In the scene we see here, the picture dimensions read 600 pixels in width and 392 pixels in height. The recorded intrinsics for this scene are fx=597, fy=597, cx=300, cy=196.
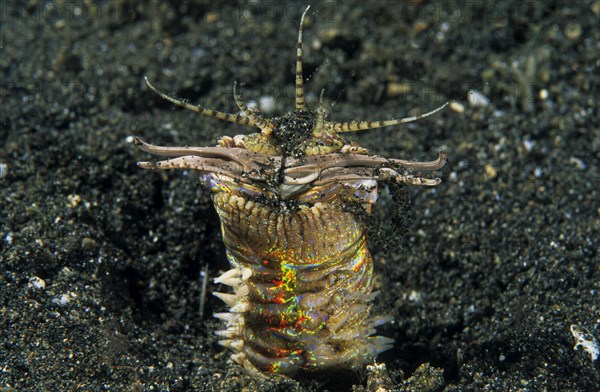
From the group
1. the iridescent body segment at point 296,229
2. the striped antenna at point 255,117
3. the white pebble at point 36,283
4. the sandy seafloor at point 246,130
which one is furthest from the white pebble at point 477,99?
the white pebble at point 36,283

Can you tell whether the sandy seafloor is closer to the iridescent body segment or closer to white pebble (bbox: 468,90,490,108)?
white pebble (bbox: 468,90,490,108)

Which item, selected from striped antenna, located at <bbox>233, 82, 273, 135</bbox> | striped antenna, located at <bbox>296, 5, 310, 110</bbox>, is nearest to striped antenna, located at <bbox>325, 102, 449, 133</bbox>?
striped antenna, located at <bbox>296, 5, 310, 110</bbox>

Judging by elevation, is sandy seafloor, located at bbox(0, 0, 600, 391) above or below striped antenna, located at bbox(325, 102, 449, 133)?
below

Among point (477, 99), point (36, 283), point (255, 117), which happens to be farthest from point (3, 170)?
point (477, 99)

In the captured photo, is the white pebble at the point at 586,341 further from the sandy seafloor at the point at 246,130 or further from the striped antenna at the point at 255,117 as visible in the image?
the striped antenna at the point at 255,117

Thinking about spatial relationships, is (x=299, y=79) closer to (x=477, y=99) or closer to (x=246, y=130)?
(x=246, y=130)

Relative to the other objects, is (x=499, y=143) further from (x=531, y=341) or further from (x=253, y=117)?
(x=253, y=117)
